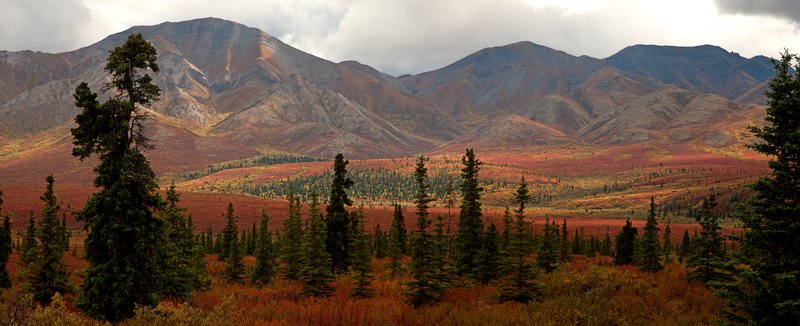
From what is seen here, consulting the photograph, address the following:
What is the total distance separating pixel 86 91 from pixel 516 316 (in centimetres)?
1446

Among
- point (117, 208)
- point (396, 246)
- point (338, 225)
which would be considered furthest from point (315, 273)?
point (396, 246)

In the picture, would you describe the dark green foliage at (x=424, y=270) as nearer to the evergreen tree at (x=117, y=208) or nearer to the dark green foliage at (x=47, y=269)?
the evergreen tree at (x=117, y=208)

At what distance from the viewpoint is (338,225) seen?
29469mm

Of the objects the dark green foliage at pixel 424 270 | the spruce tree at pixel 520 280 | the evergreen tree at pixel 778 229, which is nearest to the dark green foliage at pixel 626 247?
the spruce tree at pixel 520 280

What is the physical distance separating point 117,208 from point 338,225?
56.9 ft

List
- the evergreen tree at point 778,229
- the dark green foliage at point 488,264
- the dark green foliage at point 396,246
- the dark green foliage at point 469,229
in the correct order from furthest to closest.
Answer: the dark green foliage at point 396,246 < the dark green foliage at point 469,229 < the dark green foliage at point 488,264 < the evergreen tree at point 778,229

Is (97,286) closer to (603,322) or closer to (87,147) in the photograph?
(87,147)

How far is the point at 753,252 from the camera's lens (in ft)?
27.8

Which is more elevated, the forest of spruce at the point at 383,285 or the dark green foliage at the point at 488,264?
the forest of spruce at the point at 383,285

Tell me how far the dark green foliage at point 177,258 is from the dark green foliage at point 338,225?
8.22 meters

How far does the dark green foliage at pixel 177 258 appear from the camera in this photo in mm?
18311

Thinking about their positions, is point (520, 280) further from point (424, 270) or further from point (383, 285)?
point (383, 285)

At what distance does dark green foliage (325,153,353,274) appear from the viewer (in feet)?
95.3

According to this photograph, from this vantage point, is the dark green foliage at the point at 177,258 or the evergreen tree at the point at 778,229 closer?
the evergreen tree at the point at 778,229
